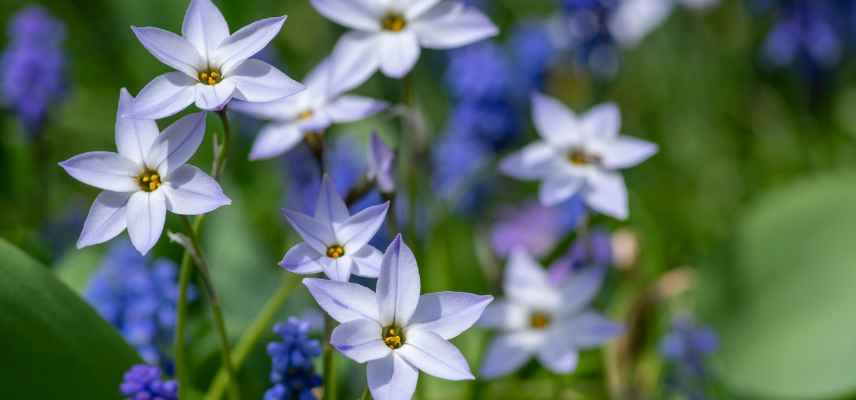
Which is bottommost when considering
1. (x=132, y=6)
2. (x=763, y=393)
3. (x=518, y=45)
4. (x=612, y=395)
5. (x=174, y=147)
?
(x=763, y=393)

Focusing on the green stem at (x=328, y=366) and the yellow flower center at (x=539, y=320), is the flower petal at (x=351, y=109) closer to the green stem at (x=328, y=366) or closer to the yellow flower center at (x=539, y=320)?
the green stem at (x=328, y=366)

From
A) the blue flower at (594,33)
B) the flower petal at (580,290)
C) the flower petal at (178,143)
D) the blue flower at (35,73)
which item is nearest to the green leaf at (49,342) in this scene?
the flower petal at (178,143)

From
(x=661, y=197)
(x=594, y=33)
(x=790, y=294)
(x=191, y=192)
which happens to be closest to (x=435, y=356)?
(x=191, y=192)

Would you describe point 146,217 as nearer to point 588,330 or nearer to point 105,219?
point 105,219

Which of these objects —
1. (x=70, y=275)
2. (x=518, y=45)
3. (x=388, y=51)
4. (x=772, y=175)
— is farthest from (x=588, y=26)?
(x=70, y=275)

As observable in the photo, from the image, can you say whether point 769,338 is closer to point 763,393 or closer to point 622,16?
point 763,393
